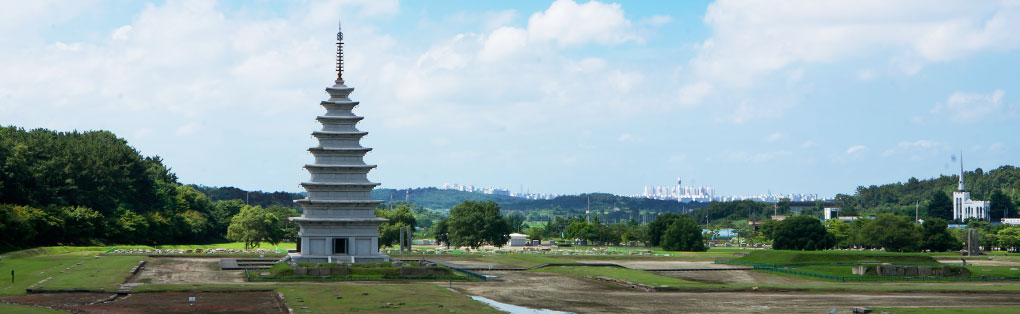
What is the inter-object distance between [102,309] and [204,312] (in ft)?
17.6

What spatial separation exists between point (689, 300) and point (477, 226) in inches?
3164

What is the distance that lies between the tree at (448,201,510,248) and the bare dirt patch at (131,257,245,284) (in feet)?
156

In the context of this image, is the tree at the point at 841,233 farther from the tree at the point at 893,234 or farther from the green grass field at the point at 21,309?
the green grass field at the point at 21,309

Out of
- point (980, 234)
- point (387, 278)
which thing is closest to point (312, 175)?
point (387, 278)

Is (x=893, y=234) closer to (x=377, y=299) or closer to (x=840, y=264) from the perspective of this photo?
(x=840, y=264)

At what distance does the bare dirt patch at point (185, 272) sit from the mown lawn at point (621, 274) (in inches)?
1064

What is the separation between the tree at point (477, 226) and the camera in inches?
5320

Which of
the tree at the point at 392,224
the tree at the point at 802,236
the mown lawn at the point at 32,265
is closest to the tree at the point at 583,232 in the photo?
the tree at the point at 392,224

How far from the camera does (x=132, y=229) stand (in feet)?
392

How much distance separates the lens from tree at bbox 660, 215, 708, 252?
137125 mm

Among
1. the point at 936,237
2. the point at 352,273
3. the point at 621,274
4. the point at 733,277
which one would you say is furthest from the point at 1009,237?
the point at 352,273

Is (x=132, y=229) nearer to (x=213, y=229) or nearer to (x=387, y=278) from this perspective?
(x=213, y=229)

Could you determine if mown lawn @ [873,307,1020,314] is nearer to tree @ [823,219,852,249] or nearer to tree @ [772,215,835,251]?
tree @ [772,215,835,251]

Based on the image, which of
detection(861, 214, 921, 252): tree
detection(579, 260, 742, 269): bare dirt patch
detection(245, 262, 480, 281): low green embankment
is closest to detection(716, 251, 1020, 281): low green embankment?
detection(579, 260, 742, 269): bare dirt patch
